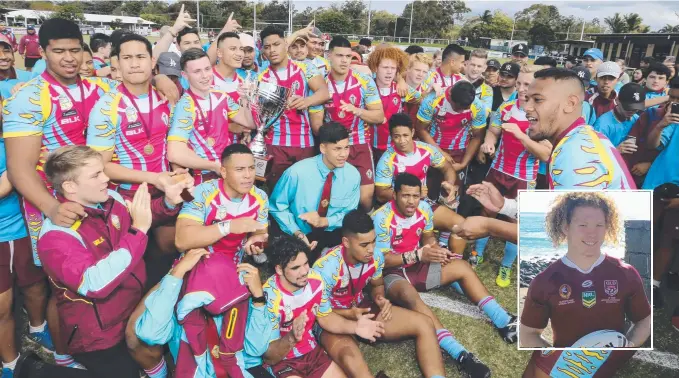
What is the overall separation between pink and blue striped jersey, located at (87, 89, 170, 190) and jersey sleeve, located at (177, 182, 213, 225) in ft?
1.41

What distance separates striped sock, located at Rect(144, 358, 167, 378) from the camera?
3.10 m

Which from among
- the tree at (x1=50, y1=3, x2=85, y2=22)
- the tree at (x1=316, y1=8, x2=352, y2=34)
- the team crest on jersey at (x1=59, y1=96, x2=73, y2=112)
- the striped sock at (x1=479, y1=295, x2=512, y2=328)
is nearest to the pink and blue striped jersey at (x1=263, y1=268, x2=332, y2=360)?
the striped sock at (x1=479, y1=295, x2=512, y2=328)

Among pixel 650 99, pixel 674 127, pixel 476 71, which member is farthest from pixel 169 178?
pixel 650 99

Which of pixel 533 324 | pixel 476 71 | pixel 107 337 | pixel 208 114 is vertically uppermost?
pixel 476 71

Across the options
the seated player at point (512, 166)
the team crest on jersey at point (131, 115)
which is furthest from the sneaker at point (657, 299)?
the team crest on jersey at point (131, 115)

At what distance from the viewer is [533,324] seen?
2.06 metres

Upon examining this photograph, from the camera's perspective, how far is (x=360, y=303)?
404 cm

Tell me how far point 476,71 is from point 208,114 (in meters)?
4.83

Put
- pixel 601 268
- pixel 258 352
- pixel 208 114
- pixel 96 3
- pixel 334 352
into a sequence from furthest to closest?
pixel 96 3
pixel 208 114
pixel 334 352
pixel 258 352
pixel 601 268

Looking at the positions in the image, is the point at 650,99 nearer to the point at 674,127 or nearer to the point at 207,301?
the point at 674,127

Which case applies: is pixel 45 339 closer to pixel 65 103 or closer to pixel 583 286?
pixel 65 103

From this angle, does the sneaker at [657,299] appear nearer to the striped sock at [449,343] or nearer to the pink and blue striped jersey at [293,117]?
the striped sock at [449,343]

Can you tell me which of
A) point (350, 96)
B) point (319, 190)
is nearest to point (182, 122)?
point (319, 190)

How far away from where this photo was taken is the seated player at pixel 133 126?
3207mm
